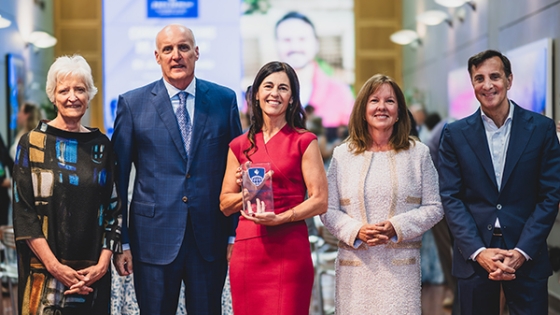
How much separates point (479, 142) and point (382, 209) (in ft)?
1.78

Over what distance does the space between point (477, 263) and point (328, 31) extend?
38.2 feet

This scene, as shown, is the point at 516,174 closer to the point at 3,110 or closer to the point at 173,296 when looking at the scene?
the point at 173,296

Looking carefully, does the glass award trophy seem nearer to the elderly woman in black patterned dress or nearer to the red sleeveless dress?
the red sleeveless dress

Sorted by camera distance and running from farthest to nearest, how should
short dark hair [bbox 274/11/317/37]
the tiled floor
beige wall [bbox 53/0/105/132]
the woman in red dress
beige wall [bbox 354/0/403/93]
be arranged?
beige wall [bbox 354/0/403/93] < beige wall [bbox 53/0/105/132] < short dark hair [bbox 274/11/317/37] < the tiled floor < the woman in red dress

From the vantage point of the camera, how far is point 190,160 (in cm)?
321

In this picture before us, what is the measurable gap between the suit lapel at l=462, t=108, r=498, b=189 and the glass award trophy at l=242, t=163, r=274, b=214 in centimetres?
101

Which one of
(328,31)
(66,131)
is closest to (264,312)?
(66,131)

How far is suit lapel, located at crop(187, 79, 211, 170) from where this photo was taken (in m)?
3.23

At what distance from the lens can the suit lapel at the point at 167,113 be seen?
3207 mm

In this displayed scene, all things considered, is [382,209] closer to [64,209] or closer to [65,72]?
[64,209]

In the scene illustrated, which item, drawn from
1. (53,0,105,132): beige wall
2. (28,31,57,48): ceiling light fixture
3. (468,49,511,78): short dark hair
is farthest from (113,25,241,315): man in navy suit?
(53,0,105,132): beige wall

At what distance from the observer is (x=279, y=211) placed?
2.99 m

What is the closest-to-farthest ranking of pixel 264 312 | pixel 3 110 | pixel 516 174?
pixel 264 312 → pixel 516 174 → pixel 3 110

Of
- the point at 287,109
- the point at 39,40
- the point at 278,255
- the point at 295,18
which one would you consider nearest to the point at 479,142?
the point at 287,109
